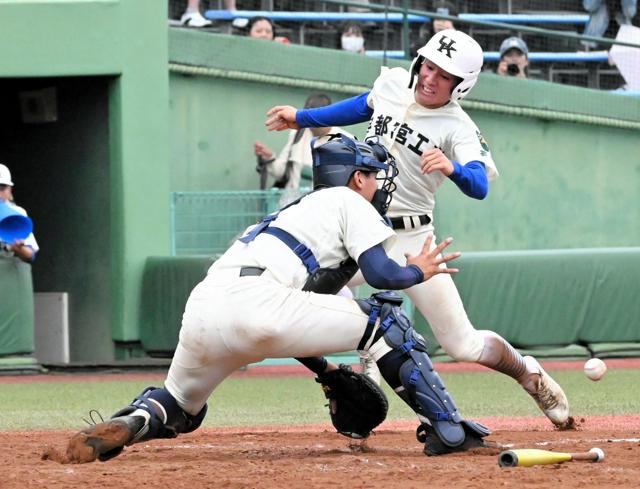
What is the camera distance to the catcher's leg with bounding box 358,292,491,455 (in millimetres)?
5477

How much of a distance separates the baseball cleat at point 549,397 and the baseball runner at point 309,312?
1339mm

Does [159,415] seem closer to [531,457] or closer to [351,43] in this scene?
[531,457]

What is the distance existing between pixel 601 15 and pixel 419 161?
36.0ft

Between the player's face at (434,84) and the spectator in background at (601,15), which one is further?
the spectator in background at (601,15)

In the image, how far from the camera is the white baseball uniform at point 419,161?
651 centimetres

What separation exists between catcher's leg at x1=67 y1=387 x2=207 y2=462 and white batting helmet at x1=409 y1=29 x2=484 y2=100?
203 centimetres

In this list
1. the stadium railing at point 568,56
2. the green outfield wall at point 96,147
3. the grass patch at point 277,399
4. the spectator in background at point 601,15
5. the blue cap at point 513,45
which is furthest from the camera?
the spectator in background at point 601,15

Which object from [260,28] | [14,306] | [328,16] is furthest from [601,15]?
[14,306]

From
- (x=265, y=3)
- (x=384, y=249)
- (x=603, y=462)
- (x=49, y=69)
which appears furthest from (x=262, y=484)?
(x=265, y=3)

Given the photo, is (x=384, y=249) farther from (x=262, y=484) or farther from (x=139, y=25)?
(x=139, y=25)

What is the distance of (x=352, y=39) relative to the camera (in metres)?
15.4

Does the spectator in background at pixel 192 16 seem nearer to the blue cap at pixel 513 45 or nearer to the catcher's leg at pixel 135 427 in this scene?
the blue cap at pixel 513 45

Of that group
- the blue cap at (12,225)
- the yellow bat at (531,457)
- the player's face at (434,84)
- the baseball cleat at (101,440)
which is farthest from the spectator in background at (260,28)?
the yellow bat at (531,457)

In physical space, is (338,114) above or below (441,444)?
above
